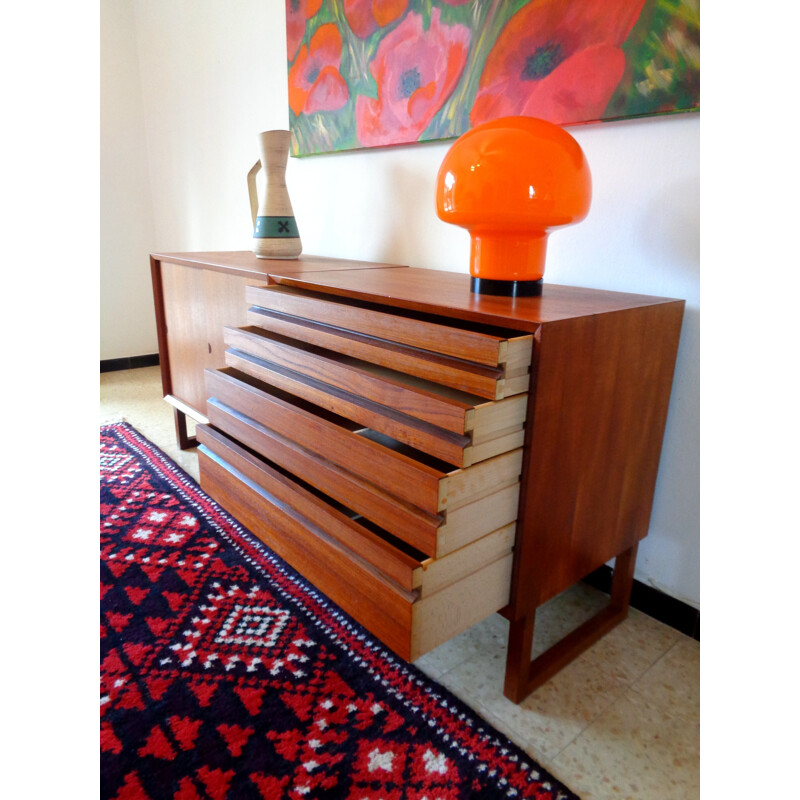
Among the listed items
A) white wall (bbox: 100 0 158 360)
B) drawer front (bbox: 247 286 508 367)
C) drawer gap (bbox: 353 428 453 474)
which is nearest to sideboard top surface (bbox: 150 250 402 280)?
drawer front (bbox: 247 286 508 367)

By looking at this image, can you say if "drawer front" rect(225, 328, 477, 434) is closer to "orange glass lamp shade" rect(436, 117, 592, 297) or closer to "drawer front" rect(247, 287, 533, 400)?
"drawer front" rect(247, 287, 533, 400)

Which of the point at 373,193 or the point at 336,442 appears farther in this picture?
the point at 373,193

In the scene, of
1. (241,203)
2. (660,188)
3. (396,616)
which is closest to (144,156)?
(241,203)

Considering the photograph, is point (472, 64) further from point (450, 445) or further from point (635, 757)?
point (635, 757)

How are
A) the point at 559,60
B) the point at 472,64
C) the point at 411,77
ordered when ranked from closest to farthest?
the point at 559,60 → the point at 472,64 → the point at 411,77

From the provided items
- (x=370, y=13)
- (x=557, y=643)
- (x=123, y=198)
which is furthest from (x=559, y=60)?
(x=123, y=198)

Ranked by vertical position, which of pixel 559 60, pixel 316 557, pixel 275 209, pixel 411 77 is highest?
pixel 411 77

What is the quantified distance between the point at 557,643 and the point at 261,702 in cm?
58

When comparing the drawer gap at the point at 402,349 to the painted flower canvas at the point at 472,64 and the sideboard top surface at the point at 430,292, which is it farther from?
the painted flower canvas at the point at 472,64

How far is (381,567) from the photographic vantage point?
865 millimetres

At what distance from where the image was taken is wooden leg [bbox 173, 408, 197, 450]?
6.76 ft

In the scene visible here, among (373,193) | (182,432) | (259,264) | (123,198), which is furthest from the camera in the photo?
(123,198)
